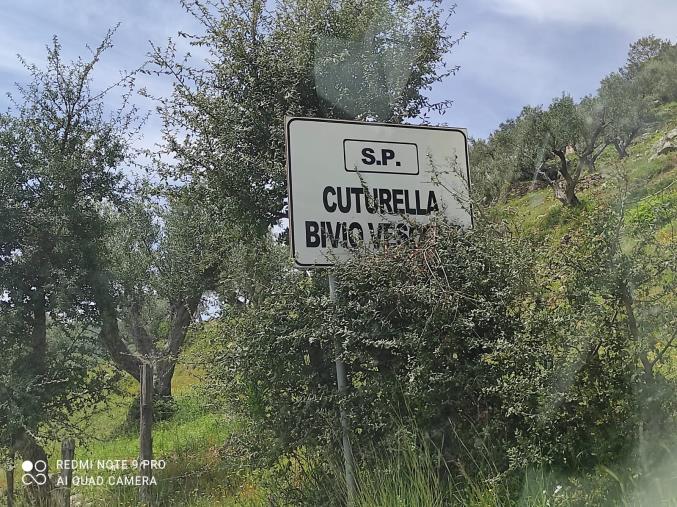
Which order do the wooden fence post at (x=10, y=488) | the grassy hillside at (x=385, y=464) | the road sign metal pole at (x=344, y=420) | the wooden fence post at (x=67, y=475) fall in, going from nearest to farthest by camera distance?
the grassy hillside at (x=385, y=464)
the road sign metal pole at (x=344, y=420)
the wooden fence post at (x=67, y=475)
the wooden fence post at (x=10, y=488)

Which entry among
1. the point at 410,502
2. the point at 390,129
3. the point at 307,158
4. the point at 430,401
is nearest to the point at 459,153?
the point at 390,129

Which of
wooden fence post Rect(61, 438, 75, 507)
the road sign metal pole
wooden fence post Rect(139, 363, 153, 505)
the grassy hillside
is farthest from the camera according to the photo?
wooden fence post Rect(139, 363, 153, 505)

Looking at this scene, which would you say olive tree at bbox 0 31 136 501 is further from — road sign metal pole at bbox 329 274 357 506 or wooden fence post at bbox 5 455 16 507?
road sign metal pole at bbox 329 274 357 506

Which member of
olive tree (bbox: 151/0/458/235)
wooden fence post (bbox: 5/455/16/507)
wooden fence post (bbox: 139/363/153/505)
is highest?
olive tree (bbox: 151/0/458/235)

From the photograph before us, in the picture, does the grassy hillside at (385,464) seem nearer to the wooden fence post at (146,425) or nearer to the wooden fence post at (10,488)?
the wooden fence post at (146,425)

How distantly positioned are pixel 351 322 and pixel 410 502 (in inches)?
45.8

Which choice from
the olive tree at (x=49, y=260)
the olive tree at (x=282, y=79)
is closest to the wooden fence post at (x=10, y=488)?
the olive tree at (x=49, y=260)

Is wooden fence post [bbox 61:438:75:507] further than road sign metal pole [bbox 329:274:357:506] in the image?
Yes

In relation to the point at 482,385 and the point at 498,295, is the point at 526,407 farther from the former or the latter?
the point at 498,295

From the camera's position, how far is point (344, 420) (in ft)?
12.9

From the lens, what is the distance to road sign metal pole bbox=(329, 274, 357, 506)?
12.4 ft

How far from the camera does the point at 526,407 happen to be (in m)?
3.35

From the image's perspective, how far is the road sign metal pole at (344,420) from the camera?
12.4 feet

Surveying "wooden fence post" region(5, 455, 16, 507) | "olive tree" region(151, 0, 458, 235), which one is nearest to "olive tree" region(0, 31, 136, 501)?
"wooden fence post" region(5, 455, 16, 507)
